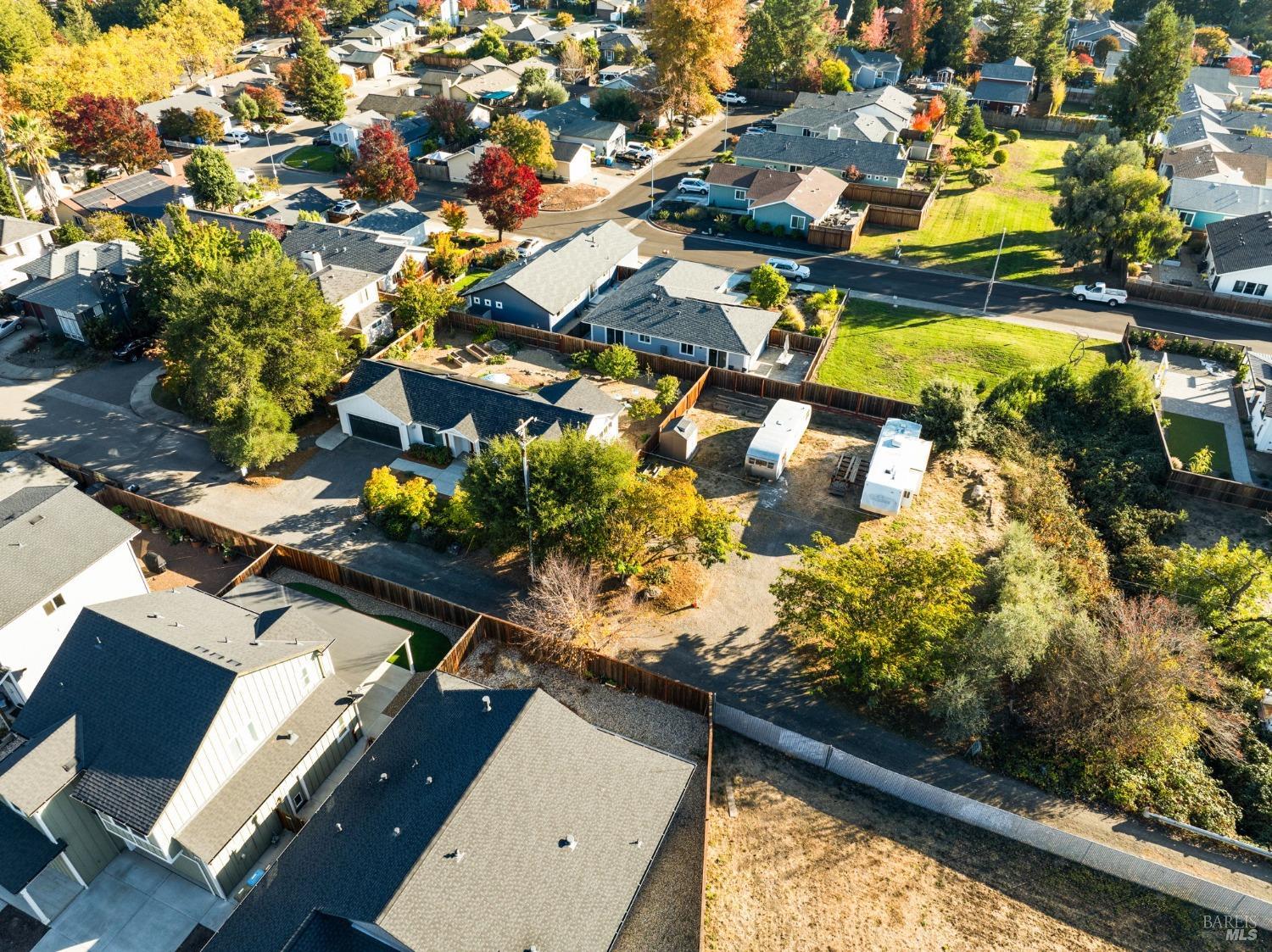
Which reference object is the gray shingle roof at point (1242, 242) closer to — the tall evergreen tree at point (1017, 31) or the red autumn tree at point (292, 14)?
the tall evergreen tree at point (1017, 31)

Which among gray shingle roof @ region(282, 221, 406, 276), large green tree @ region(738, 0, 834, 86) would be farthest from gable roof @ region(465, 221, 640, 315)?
large green tree @ region(738, 0, 834, 86)

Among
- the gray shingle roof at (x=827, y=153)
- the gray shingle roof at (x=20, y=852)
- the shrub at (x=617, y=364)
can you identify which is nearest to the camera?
the gray shingle roof at (x=20, y=852)

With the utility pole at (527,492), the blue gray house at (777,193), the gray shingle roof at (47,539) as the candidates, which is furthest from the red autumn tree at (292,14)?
the utility pole at (527,492)

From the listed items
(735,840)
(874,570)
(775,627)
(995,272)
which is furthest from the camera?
(995,272)

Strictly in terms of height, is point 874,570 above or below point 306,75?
below

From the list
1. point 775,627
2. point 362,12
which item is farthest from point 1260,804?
point 362,12

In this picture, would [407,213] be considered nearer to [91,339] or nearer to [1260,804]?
[91,339]

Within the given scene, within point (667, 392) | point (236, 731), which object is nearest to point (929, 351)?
point (667, 392)
